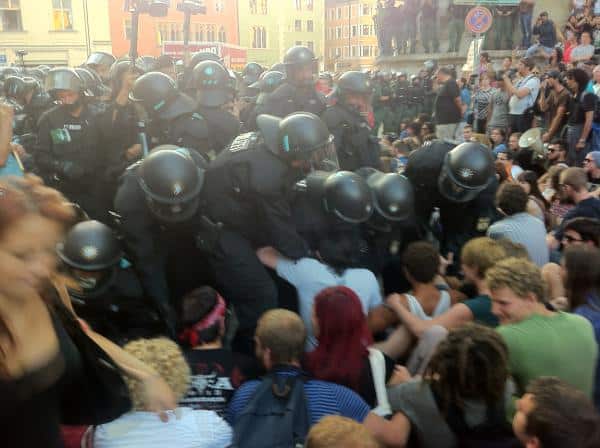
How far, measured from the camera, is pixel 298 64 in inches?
241

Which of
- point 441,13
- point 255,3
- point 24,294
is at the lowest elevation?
point 24,294

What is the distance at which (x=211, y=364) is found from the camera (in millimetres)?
2473

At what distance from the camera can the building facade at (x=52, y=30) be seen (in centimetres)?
2709

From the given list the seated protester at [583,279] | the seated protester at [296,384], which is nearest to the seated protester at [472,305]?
the seated protester at [583,279]

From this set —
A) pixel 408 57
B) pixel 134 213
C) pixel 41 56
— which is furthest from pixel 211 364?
pixel 41 56

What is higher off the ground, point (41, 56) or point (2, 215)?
point (41, 56)

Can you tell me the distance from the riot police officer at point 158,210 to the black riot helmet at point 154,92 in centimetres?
169

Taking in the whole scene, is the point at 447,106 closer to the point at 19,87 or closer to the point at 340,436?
the point at 19,87

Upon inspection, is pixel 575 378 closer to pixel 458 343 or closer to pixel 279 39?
pixel 458 343

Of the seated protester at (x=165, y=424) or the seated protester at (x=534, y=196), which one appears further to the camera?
the seated protester at (x=534, y=196)

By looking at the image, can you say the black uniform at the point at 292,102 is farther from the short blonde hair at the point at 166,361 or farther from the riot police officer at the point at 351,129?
the short blonde hair at the point at 166,361

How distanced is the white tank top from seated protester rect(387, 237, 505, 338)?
5 centimetres

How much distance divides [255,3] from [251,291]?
2027 inches

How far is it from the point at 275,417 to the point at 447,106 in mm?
8231
